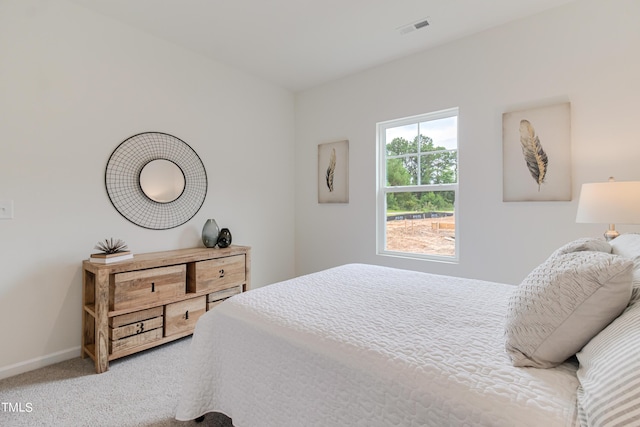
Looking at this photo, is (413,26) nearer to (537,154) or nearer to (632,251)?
(537,154)

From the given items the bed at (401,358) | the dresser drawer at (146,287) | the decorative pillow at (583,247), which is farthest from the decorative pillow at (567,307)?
the dresser drawer at (146,287)

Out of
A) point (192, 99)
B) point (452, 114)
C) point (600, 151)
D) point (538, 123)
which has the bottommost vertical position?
point (600, 151)

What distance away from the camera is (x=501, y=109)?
8.22ft

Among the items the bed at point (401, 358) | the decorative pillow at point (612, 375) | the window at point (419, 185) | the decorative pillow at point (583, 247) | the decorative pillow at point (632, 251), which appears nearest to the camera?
the decorative pillow at point (612, 375)

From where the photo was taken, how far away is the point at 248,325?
133cm

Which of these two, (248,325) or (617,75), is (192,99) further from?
(617,75)

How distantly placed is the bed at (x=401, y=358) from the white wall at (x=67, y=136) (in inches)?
59.2

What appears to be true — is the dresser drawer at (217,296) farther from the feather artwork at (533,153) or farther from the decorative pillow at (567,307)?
the feather artwork at (533,153)

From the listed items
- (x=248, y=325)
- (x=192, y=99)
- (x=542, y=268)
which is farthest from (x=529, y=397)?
(x=192, y=99)

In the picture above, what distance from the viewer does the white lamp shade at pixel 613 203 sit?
1.67m

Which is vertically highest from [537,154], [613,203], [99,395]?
[537,154]

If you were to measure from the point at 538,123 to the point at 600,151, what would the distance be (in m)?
0.44

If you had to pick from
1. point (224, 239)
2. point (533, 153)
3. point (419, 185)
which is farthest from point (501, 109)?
point (224, 239)

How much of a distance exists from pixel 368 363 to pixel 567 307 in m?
0.59
